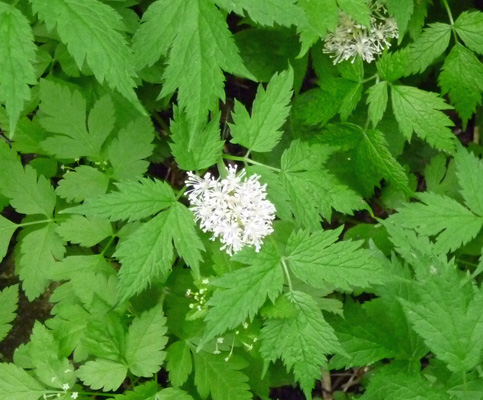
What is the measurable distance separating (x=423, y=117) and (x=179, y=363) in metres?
1.43

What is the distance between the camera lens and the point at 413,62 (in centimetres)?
217

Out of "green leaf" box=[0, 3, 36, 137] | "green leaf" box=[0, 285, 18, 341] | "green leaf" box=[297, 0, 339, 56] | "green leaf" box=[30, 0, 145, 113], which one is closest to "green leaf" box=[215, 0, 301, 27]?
"green leaf" box=[297, 0, 339, 56]

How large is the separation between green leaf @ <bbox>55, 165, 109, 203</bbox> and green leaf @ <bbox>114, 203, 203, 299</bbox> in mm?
485

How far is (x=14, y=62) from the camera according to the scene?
1.56m

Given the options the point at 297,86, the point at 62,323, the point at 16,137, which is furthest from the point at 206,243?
the point at 16,137

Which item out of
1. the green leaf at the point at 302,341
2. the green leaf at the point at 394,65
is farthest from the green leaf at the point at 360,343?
the green leaf at the point at 394,65

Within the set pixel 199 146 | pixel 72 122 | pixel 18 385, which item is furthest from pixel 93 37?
pixel 18 385

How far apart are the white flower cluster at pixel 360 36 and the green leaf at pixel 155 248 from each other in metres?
0.99

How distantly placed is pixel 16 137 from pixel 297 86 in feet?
4.27

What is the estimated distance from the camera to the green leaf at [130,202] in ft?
5.68

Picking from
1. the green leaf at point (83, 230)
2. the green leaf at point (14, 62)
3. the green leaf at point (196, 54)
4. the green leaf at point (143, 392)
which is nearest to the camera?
the green leaf at point (14, 62)

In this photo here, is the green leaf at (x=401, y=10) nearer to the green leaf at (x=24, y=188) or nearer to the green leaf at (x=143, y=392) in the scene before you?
the green leaf at (x=24, y=188)

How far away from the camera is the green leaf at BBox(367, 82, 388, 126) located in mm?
2074

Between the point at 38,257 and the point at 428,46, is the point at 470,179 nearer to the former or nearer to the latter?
the point at 428,46
